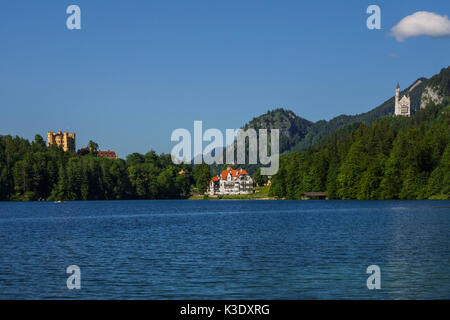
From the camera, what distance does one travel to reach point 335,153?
17725 centimetres

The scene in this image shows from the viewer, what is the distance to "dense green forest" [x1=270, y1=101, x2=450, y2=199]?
14112cm

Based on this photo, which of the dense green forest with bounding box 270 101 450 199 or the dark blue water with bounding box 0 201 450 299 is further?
the dense green forest with bounding box 270 101 450 199

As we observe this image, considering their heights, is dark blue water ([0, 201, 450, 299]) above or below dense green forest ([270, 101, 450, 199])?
below

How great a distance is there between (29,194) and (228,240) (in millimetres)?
160923

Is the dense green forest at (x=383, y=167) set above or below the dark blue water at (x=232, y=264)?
above

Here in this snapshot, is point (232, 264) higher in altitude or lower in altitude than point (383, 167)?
lower

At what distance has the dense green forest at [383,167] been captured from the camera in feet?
463

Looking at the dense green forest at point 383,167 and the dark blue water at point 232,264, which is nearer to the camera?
the dark blue water at point 232,264

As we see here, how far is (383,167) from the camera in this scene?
150000 millimetres

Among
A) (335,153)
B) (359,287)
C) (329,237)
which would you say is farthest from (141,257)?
(335,153)

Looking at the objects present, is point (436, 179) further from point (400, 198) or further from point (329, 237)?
point (329, 237)

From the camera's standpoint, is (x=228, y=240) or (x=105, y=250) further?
(x=228, y=240)

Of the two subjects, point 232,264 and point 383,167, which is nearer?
point 232,264
